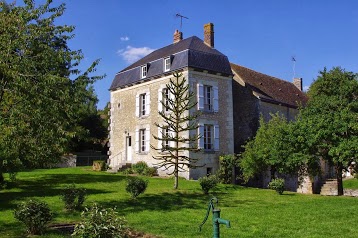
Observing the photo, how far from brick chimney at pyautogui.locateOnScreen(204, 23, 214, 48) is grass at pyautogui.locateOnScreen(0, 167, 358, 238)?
11106mm

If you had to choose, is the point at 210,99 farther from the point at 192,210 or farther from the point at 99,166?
the point at 192,210

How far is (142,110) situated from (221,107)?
5.27 meters

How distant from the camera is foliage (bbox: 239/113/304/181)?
1909 centimetres

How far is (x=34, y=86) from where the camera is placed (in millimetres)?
10156

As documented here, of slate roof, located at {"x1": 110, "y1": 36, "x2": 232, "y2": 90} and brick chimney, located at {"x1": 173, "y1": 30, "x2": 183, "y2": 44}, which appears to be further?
brick chimney, located at {"x1": 173, "y1": 30, "x2": 183, "y2": 44}

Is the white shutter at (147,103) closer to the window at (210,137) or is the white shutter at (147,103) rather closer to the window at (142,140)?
the window at (142,140)

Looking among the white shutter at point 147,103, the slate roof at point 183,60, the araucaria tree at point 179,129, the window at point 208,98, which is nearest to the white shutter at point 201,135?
the araucaria tree at point 179,129

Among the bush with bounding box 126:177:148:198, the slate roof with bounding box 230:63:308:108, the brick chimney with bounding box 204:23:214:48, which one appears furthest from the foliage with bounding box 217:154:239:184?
the bush with bounding box 126:177:148:198

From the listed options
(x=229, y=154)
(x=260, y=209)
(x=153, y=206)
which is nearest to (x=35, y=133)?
(x=153, y=206)

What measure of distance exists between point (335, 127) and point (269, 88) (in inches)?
457

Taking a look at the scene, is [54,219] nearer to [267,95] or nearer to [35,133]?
[35,133]

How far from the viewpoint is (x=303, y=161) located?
1886 centimetres

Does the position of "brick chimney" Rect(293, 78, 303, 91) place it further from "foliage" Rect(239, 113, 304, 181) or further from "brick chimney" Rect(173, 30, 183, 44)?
"foliage" Rect(239, 113, 304, 181)

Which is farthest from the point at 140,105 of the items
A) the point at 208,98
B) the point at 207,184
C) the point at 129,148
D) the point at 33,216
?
the point at 33,216
